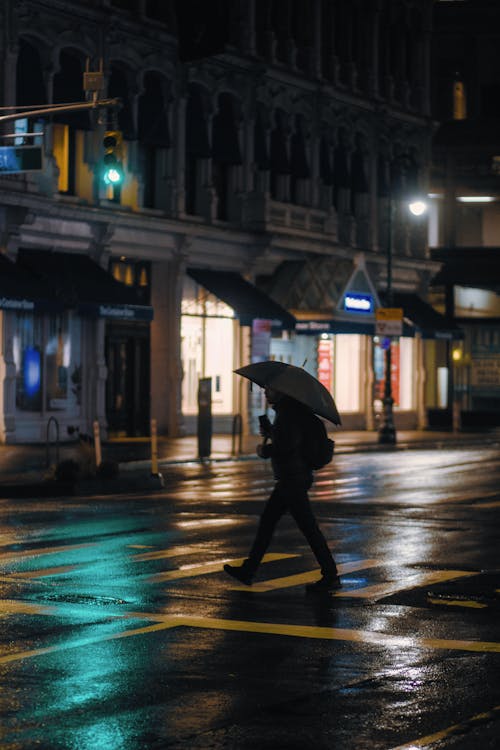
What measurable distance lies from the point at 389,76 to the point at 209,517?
35.0 meters

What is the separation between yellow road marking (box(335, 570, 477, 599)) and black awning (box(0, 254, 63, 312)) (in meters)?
20.7

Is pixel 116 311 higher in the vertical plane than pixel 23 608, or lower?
higher

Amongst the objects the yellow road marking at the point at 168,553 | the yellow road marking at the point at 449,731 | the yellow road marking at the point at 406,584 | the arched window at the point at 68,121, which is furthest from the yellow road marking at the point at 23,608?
the arched window at the point at 68,121

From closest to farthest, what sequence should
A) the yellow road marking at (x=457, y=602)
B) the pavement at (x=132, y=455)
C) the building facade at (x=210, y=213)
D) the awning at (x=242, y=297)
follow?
the yellow road marking at (x=457, y=602) → the pavement at (x=132, y=455) → the building facade at (x=210, y=213) → the awning at (x=242, y=297)

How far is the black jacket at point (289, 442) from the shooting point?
12.8 meters

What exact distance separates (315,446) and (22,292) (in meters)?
21.9

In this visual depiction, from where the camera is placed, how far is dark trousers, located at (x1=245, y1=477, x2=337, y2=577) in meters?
12.8

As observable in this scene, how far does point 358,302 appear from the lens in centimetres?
4738

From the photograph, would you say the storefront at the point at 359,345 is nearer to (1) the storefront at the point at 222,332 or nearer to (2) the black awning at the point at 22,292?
(1) the storefront at the point at 222,332

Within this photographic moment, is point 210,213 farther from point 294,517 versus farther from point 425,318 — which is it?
point 294,517

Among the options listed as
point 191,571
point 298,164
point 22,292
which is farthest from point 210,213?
point 191,571

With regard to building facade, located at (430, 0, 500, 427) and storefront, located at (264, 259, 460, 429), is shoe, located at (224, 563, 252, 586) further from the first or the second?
building facade, located at (430, 0, 500, 427)

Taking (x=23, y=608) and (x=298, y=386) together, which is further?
(x=298, y=386)

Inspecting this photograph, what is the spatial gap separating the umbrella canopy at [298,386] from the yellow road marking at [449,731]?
4674 millimetres
